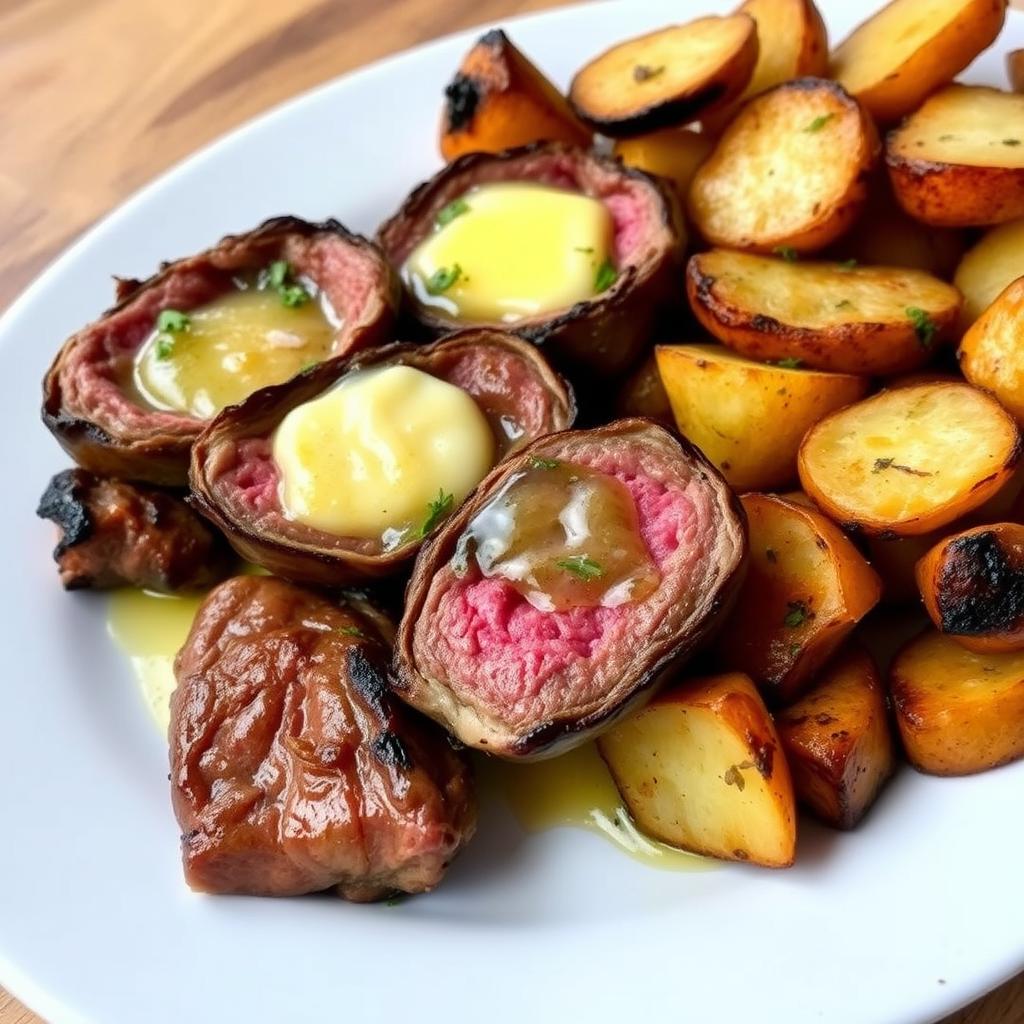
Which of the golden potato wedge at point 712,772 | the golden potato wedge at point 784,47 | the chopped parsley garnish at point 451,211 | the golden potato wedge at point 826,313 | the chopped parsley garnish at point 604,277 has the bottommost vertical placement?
the golden potato wedge at point 712,772

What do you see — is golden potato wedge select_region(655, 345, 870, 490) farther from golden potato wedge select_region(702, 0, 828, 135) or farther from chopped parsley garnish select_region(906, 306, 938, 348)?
golden potato wedge select_region(702, 0, 828, 135)

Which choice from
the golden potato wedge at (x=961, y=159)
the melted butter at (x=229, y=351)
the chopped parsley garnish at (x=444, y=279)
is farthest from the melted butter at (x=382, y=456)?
the golden potato wedge at (x=961, y=159)

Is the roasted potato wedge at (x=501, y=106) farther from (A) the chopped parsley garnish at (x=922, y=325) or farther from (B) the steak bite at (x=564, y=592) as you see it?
(B) the steak bite at (x=564, y=592)

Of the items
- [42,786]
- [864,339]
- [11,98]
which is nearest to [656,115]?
[864,339]

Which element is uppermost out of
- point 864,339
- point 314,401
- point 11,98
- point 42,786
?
point 11,98

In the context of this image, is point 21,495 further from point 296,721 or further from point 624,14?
point 624,14

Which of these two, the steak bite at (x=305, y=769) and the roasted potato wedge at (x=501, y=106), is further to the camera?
the roasted potato wedge at (x=501, y=106)
